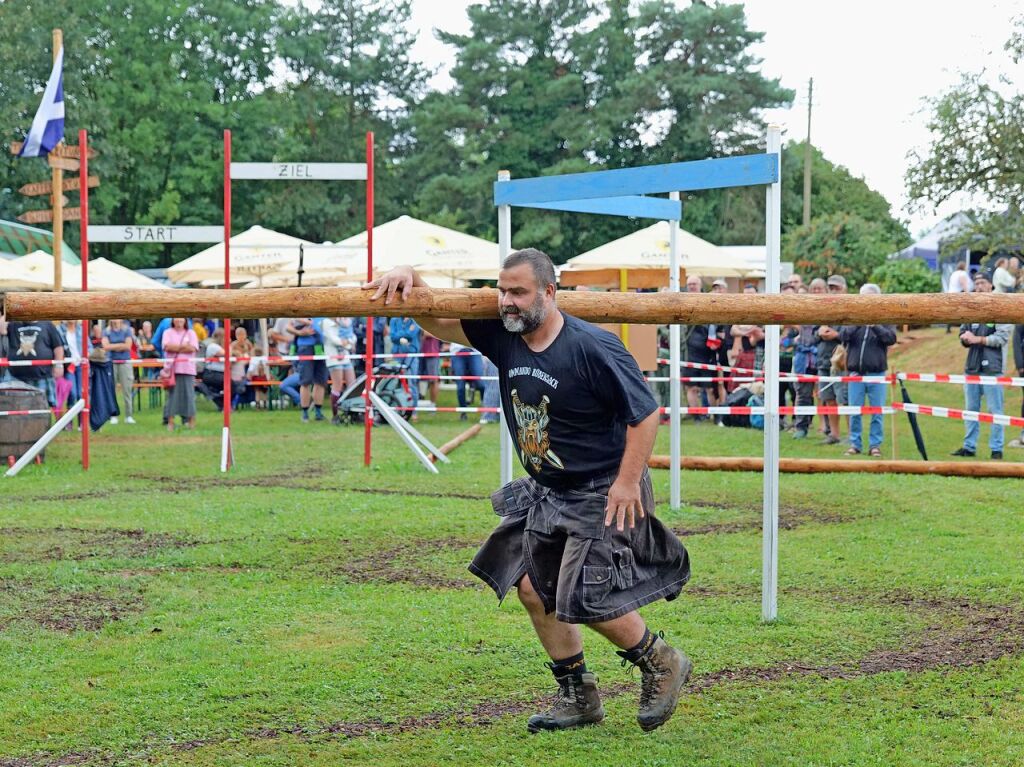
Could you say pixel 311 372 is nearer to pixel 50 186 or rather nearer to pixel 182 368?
pixel 182 368

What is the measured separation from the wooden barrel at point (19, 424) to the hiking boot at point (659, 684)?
32.6ft

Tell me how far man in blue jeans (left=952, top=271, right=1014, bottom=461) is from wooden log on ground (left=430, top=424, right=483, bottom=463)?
5.39 metres

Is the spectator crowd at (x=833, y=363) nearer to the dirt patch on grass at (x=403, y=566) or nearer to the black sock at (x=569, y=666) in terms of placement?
the dirt patch on grass at (x=403, y=566)

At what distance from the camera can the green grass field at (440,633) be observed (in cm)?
489

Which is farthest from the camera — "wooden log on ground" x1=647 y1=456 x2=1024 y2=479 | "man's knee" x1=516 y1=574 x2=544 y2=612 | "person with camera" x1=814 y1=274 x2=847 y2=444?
"person with camera" x1=814 y1=274 x2=847 y2=444

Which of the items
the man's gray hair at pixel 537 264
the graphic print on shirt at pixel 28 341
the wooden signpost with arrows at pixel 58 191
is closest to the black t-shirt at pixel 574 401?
the man's gray hair at pixel 537 264

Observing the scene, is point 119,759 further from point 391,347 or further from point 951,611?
point 391,347

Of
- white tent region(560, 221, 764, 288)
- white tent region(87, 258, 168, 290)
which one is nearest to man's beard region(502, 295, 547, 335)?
white tent region(560, 221, 764, 288)

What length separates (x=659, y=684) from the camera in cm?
489

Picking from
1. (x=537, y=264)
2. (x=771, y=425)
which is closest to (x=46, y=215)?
(x=771, y=425)

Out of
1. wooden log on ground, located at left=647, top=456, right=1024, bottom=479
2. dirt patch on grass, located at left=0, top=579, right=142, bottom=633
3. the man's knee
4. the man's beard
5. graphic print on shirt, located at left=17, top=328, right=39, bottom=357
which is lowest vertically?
dirt patch on grass, located at left=0, top=579, right=142, bottom=633

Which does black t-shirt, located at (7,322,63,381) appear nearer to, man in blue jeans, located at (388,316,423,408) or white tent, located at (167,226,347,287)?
man in blue jeans, located at (388,316,423,408)

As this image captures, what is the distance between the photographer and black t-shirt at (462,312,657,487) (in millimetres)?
4758

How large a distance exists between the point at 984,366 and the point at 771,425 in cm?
777
